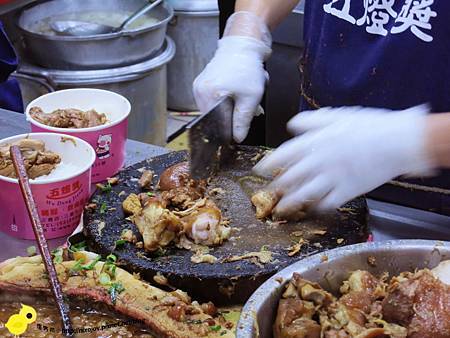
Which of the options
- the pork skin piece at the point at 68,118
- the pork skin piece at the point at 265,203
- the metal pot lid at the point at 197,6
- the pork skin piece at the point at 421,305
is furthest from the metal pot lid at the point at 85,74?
the pork skin piece at the point at 421,305

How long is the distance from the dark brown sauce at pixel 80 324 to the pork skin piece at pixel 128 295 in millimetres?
26

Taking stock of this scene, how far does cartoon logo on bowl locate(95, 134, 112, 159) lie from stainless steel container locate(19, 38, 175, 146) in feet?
6.73

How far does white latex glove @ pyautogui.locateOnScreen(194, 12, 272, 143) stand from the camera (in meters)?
2.16

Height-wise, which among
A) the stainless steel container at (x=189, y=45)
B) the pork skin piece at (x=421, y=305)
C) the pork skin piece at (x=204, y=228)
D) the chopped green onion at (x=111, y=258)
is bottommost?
the stainless steel container at (x=189, y=45)

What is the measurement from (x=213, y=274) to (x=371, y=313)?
474 mm

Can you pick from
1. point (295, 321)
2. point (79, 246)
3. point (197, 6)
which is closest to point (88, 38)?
point (197, 6)

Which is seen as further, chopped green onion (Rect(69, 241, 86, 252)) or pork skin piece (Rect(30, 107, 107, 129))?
pork skin piece (Rect(30, 107, 107, 129))

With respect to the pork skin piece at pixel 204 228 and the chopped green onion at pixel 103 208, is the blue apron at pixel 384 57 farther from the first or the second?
the chopped green onion at pixel 103 208

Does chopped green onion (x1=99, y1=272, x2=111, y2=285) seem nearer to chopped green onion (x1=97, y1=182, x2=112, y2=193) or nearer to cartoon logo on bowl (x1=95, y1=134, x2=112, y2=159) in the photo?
chopped green onion (x1=97, y1=182, x2=112, y2=193)

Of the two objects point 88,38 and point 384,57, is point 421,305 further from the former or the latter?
point 88,38

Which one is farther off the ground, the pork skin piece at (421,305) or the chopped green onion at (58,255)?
the pork skin piece at (421,305)

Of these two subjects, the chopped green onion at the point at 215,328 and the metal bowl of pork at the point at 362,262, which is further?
the chopped green onion at the point at 215,328

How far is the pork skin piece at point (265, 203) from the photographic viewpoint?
6.31ft

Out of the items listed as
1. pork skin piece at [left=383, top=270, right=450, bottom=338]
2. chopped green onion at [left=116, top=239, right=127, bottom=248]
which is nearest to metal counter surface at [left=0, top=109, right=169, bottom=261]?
chopped green onion at [left=116, top=239, right=127, bottom=248]
